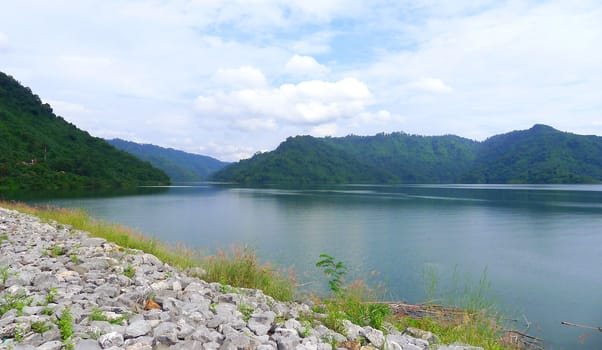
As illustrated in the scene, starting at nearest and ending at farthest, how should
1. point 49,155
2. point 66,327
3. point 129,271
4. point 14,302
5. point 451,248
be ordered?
point 66,327 → point 14,302 → point 129,271 → point 451,248 → point 49,155

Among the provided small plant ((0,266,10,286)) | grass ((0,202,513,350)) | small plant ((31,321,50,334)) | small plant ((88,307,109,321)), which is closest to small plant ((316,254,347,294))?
grass ((0,202,513,350))

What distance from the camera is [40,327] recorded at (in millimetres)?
4852

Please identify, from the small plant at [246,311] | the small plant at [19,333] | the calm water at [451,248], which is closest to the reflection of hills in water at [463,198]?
the calm water at [451,248]

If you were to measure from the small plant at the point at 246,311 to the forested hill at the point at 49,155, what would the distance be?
104 meters

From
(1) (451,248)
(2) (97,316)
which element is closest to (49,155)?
(1) (451,248)

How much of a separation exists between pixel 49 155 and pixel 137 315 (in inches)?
5532

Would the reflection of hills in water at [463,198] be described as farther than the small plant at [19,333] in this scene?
Yes

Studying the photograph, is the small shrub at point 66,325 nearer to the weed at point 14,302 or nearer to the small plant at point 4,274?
the weed at point 14,302

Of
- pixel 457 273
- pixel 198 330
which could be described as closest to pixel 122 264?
pixel 198 330

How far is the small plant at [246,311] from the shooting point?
21.6 feet

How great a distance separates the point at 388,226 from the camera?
135 feet

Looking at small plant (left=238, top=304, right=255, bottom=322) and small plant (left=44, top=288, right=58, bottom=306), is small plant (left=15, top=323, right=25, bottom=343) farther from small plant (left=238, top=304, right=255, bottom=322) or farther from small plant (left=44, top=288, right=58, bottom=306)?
small plant (left=238, top=304, right=255, bottom=322)

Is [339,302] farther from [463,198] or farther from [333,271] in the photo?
[463,198]

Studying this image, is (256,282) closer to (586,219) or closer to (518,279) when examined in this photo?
(518,279)
